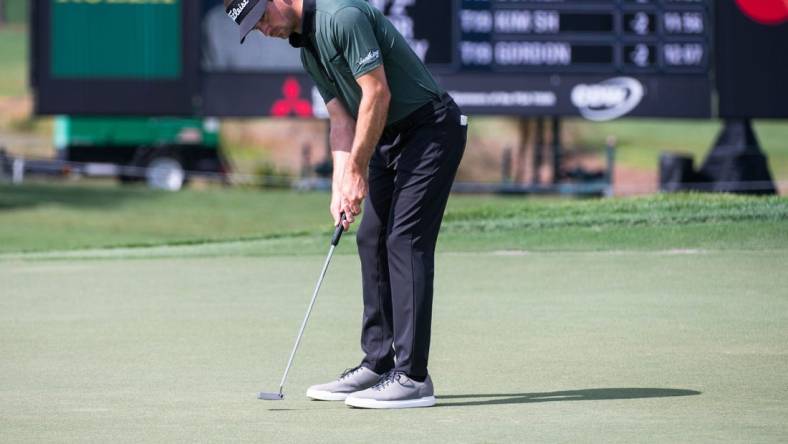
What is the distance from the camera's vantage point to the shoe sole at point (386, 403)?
6.17 meters

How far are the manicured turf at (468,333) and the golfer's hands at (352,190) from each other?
0.75 metres

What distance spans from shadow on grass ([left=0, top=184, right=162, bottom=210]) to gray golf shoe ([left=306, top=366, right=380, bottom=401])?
859 inches

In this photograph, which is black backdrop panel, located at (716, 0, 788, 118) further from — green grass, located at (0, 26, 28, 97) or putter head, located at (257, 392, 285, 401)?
green grass, located at (0, 26, 28, 97)

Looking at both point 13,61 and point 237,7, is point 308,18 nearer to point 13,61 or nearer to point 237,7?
point 237,7

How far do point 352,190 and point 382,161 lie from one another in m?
0.32

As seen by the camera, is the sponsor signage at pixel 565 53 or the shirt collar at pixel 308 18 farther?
the sponsor signage at pixel 565 53

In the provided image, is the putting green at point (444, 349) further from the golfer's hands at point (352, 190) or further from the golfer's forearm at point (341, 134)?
the golfer's forearm at point (341, 134)

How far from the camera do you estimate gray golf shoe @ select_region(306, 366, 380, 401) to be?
634 cm

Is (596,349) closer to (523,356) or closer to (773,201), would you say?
(523,356)

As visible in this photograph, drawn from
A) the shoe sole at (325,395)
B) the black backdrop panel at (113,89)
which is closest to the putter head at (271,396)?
the shoe sole at (325,395)

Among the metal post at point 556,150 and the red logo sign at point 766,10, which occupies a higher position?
the red logo sign at point 766,10

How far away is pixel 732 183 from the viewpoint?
2280 centimetres

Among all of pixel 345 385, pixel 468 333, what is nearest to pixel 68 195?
pixel 468 333

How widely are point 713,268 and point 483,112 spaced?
10586 mm
